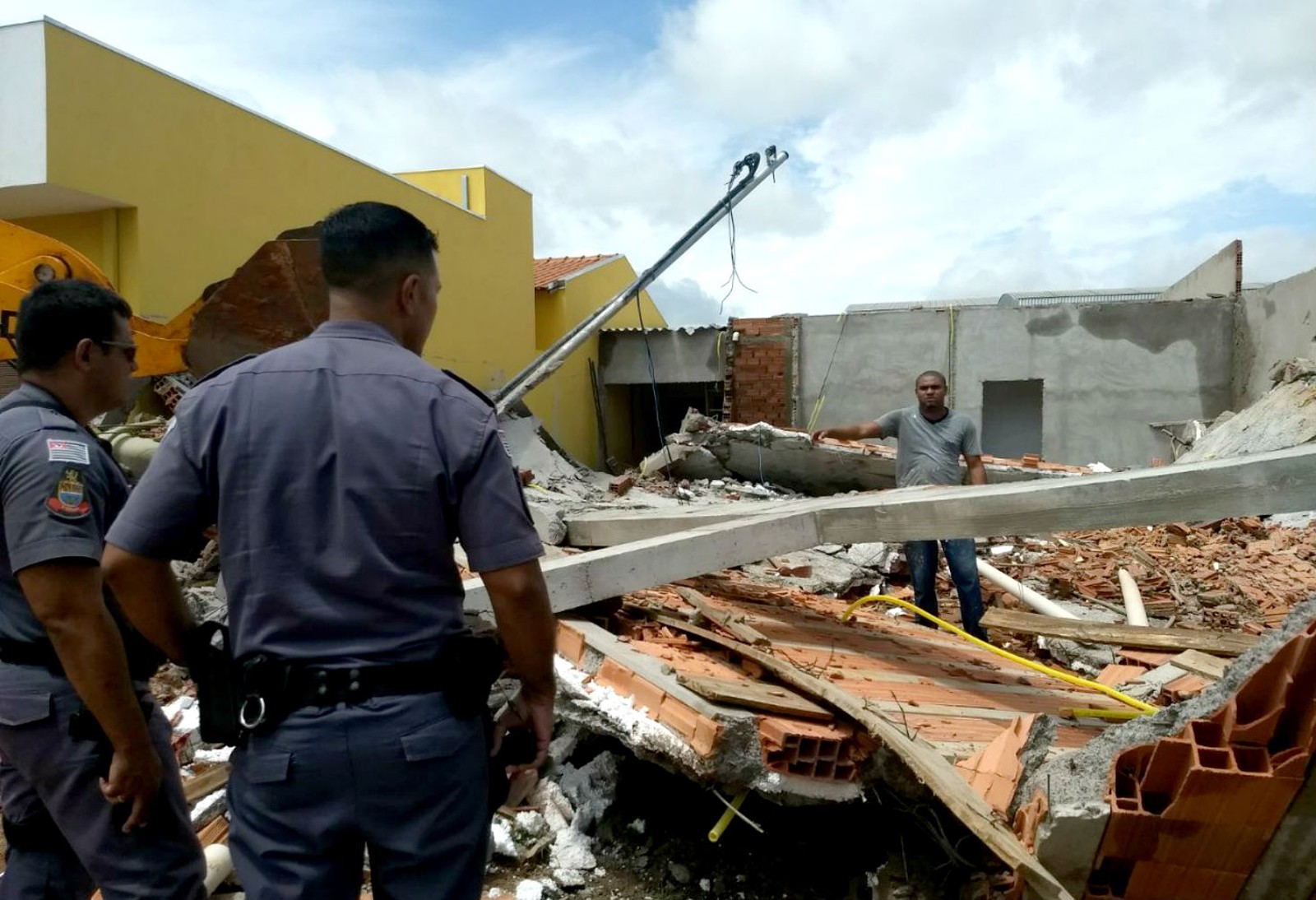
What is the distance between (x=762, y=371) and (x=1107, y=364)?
207 inches

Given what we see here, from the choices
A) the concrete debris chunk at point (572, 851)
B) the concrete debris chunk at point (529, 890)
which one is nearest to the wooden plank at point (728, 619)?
the concrete debris chunk at point (572, 851)

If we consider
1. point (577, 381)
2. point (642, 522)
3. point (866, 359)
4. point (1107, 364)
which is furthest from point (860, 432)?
point (577, 381)

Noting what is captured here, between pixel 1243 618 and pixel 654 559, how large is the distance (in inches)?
186

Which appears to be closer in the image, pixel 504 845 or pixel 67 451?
pixel 67 451

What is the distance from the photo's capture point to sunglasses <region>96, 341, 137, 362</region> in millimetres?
2125

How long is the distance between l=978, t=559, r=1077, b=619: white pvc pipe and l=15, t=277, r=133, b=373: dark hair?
5.36 meters

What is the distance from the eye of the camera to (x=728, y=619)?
3.88m

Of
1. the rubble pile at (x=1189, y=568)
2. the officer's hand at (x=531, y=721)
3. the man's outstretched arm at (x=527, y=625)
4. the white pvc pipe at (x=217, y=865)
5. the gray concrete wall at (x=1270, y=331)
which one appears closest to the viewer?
the man's outstretched arm at (x=527, y=625)

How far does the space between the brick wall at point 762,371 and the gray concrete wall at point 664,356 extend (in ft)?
1.85

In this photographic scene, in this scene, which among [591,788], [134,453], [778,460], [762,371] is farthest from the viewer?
[762,371]

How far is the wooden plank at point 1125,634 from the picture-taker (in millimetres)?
4164

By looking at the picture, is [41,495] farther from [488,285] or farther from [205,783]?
[488,285]

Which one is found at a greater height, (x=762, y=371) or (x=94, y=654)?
(x=762, y=371)

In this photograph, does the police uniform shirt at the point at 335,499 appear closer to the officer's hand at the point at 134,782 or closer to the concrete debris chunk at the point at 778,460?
the officer's hand at the point at 134,782
